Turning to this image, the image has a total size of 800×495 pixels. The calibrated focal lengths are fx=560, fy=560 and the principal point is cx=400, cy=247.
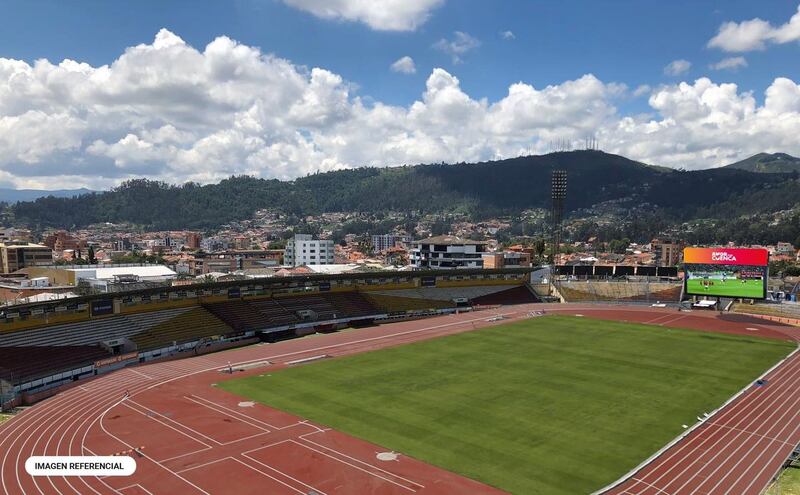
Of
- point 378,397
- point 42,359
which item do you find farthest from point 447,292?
point 42,359

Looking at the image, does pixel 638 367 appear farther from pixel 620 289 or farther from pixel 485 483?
pixel 620 289

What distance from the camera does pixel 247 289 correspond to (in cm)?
6238

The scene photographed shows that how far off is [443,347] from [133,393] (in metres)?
25.9

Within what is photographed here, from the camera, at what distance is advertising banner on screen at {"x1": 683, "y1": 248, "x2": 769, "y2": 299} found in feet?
200

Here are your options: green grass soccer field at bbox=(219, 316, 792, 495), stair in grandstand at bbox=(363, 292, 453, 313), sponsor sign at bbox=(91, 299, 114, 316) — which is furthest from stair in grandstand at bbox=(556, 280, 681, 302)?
sponsor sign at bbox=(91, 299, 114, 316)

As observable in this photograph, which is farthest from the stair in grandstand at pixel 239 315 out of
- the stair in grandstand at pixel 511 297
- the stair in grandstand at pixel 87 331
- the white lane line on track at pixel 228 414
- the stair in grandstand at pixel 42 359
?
the stair in grandstand at pixel 511 297

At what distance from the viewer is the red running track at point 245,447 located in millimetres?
23438

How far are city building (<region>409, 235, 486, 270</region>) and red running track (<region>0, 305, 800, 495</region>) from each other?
7045cm

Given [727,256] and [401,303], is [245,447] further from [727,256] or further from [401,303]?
[727,256]

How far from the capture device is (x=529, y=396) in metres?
35.4

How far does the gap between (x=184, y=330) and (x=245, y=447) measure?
90.0ft

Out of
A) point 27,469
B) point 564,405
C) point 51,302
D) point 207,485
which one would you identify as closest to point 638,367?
point 564,405

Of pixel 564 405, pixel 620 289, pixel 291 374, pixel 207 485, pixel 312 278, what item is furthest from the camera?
pixel 620 289

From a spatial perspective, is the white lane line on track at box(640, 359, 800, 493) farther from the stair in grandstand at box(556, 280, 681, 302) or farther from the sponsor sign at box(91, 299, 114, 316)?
the sponsor sign at box(91, 299, 114, 316)
